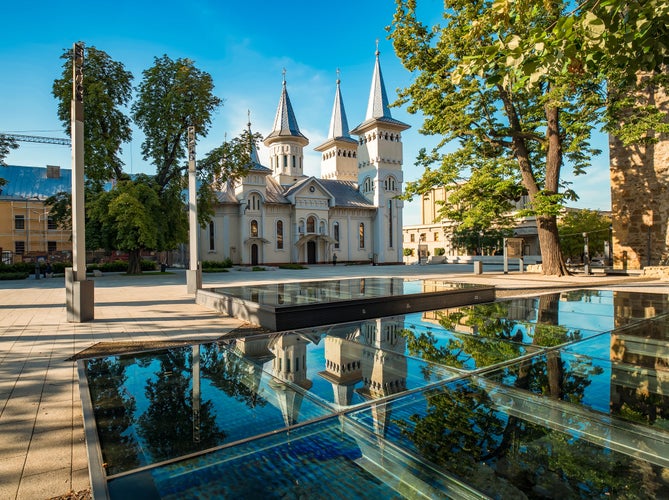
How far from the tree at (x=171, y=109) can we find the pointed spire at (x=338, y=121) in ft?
117

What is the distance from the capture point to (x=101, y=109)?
24859 millimetres

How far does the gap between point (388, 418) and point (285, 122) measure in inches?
2273

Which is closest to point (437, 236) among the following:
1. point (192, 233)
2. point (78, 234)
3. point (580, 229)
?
point (580, 229)

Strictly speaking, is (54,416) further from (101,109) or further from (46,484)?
(101,109)

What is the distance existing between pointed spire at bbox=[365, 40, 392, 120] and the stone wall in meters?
33.8

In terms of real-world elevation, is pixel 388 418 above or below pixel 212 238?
below

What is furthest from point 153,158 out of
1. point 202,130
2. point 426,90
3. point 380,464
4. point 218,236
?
point 380,464

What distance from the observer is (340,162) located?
202 ft

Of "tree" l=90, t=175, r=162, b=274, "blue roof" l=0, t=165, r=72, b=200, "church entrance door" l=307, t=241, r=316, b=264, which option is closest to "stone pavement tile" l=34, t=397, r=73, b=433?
"tree" l=90, t=175, r=162, b=274

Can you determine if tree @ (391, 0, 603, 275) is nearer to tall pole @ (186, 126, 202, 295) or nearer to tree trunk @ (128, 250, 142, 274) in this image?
tall pole @ (186, 126, 202, 295)

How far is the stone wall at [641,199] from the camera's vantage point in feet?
69.4

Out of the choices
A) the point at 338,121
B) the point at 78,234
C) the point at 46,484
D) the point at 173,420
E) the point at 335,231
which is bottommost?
the point at 46,484

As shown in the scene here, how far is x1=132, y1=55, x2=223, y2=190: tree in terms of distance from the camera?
26.8m

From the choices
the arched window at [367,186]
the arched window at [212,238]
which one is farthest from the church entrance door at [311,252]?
the arched window at [367,186]
